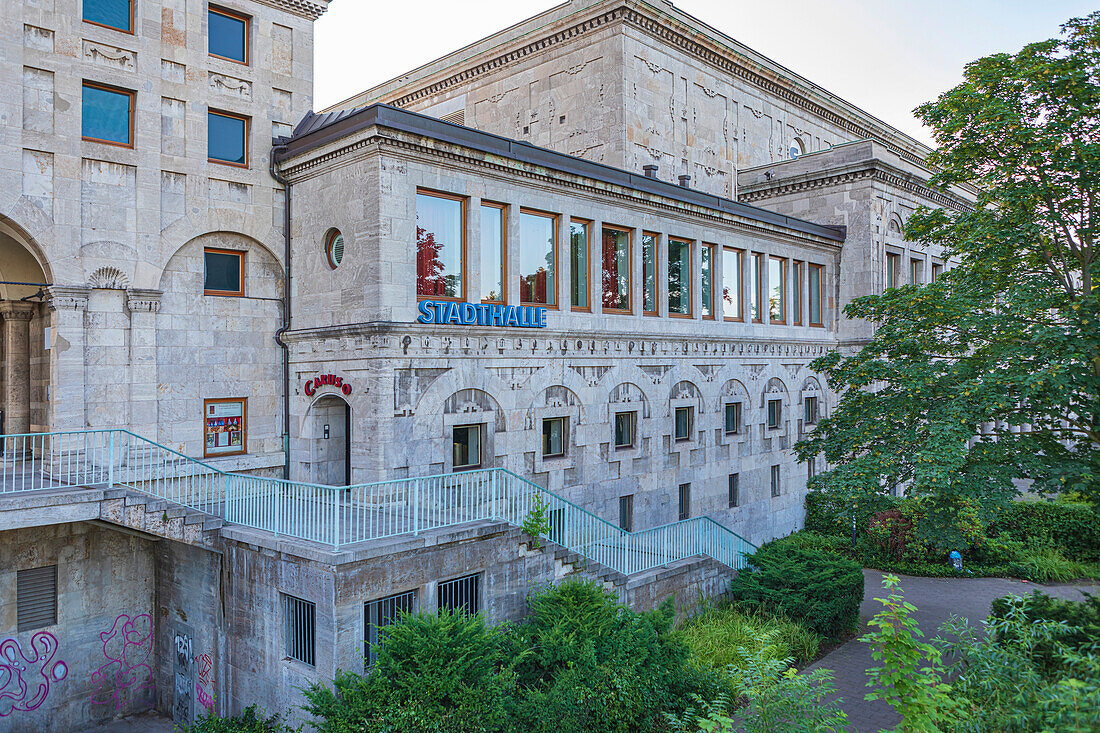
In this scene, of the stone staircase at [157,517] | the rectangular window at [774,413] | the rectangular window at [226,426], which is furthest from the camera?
the rectangular window at [774,413]

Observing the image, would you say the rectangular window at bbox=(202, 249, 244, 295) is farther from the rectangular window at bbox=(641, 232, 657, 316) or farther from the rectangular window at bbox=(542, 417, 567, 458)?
the rectangular window at bbox=(641, 232, 657, 316)

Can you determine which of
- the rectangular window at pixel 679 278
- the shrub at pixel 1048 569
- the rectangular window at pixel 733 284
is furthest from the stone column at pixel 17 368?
the shrub at pixel 1048 569

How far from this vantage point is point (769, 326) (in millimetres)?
27297

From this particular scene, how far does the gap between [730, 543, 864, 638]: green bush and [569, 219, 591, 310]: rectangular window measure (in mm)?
8500

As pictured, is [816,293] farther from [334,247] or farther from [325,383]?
[325,383]

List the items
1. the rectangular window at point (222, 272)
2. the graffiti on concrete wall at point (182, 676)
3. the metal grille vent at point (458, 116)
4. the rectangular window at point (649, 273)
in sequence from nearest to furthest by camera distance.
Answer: the graffiti on concrete wall at point (182, 676) → the rectangular window at point (222, 272) → the rectangular window at point (649, 273) → the metal grille vent at point (458, 116)

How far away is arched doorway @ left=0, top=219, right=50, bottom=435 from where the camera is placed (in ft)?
55.8

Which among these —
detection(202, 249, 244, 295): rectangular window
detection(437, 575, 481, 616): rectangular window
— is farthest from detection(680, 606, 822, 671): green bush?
detection(202, 249, 244, 295): rectangular window

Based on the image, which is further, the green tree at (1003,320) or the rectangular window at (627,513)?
the rectangular window at (627,513)

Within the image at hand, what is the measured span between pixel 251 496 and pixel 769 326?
19.3 m

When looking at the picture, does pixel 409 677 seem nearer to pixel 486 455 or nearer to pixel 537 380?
pixel 486 455

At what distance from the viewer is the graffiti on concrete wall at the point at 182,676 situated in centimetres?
1526

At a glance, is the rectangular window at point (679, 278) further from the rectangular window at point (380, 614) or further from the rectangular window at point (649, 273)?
the rectangular window at point (380, 614)

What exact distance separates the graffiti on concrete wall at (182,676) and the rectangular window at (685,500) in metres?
14.2
